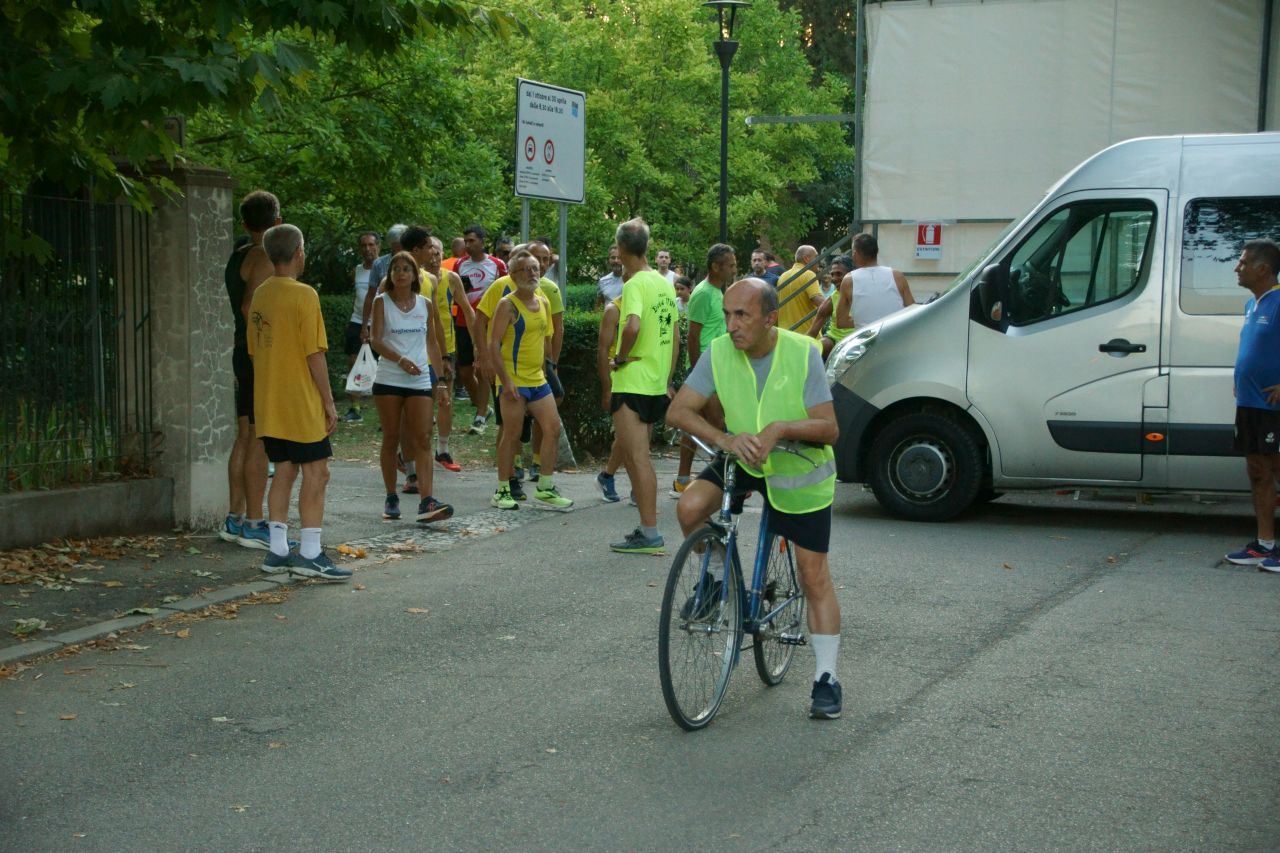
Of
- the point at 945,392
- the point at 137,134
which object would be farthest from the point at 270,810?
the point at 945,392

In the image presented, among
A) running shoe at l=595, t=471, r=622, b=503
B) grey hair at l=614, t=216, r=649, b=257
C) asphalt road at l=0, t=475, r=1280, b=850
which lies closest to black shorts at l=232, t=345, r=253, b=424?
asphalt road at l=0, t=475, r=1280, b=850

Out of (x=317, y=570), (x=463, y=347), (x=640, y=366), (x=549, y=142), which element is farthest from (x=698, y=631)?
(x=463, y=347)

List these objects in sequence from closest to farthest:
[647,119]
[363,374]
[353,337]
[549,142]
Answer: [363,374], [549,142], [353,337], [647,119]

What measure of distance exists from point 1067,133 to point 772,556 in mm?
9019

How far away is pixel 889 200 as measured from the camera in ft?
47.3

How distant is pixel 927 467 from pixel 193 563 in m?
5.00

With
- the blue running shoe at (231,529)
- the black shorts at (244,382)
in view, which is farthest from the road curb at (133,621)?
the black shorts at (244,382)

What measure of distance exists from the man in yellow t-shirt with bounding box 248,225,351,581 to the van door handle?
5.15m

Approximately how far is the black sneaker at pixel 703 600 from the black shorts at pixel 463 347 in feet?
34.7

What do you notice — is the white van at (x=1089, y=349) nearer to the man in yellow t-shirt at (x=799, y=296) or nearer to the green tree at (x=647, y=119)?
the man in yellow t-shirt at (x=799, y=296)

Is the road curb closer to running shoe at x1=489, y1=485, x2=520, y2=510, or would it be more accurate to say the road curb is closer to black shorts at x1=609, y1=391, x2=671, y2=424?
black shorts at x1=609, y1=391, x2=671, y2=424

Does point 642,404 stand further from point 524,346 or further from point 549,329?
point 549,329

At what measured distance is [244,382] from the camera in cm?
932

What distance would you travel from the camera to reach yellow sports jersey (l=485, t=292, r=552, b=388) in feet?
35.6
